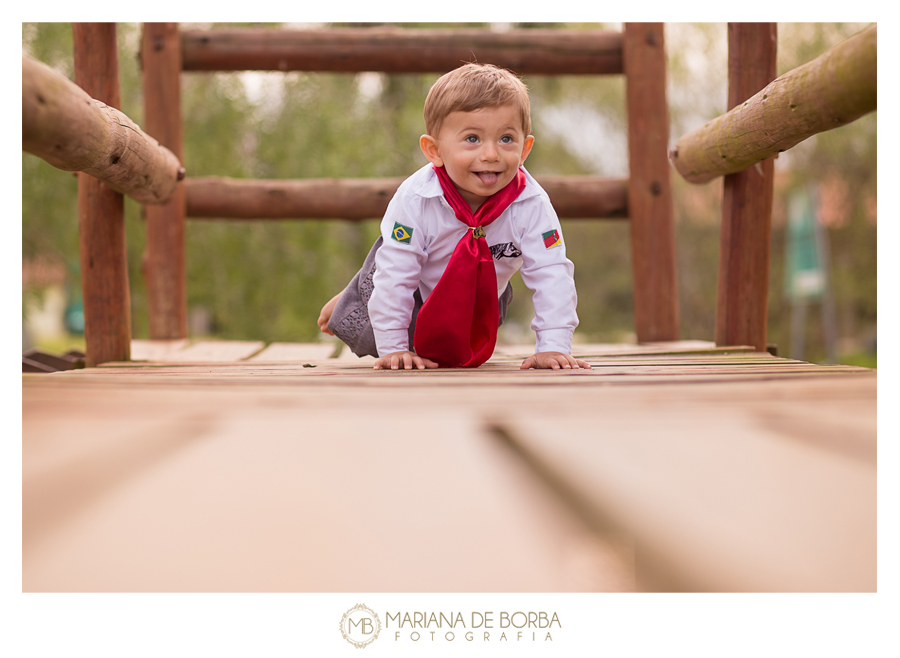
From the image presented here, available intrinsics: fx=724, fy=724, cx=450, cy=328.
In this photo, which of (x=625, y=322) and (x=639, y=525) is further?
(x=625, y=322)

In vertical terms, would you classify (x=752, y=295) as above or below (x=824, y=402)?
above

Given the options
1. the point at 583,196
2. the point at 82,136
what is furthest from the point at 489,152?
the point at 583,196

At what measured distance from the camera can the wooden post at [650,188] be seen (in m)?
2.62

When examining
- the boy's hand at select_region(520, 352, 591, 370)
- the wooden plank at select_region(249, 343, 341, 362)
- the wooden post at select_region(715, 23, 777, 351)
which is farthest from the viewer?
the wooden plank at select_region(249, 343, 341, 362)

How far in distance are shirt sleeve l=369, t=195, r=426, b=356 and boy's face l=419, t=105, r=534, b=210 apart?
12cm

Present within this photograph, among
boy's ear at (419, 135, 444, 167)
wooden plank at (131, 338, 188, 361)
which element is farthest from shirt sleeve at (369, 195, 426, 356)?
wooden plank at (131, 338, 188, 361)

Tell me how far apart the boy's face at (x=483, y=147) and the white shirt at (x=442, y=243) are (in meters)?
0.06
